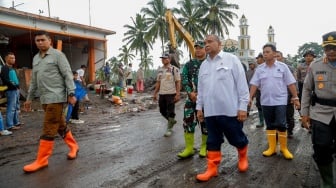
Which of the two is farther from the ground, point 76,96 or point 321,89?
point 321,89

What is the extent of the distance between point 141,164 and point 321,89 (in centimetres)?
270

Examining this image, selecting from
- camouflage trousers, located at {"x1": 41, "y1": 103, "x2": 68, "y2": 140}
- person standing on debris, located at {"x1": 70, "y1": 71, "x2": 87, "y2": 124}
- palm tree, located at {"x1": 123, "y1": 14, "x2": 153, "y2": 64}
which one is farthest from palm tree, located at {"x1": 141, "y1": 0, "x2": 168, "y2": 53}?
camouflage trousers, located at {"x1": 41, "y1": 103, "x2": 68, "y2": 140}

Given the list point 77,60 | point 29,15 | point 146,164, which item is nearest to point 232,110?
point 146,164

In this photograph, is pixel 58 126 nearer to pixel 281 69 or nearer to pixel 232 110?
pixel 232 110

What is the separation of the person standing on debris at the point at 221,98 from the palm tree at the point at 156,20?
36.9m

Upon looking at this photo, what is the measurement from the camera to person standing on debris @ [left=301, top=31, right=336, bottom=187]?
3.35 m

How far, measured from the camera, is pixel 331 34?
10.8ft

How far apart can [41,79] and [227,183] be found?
3055 millimetres

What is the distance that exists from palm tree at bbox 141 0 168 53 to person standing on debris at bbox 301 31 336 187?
123 feet

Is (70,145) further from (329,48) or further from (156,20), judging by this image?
(156,20)

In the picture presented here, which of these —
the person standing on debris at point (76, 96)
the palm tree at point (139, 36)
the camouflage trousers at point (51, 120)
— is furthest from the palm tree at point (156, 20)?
the camouflage trousers at point (51, 120)

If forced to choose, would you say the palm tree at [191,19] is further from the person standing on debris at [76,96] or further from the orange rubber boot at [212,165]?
the orange rubber boot at [212,165]

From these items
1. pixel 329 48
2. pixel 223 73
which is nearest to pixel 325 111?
pixel 329 48

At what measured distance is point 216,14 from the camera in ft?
138
